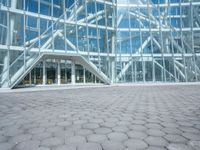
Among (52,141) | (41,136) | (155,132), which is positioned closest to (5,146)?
(41,136)

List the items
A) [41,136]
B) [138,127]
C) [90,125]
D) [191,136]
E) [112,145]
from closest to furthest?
[112,145]
[191,136]
[41,136]
[138,127]
[90,125]

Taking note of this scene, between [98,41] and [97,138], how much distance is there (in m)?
20.1

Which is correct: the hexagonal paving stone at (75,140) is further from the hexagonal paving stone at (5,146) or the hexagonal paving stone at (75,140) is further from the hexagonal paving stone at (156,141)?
the hexagonal paving stone at (156,141)

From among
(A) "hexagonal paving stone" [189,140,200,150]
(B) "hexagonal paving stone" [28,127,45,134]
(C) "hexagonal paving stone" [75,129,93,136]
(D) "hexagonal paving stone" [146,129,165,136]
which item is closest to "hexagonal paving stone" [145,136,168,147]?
(D) "hexagonal paving stone" [146,129,165,136]

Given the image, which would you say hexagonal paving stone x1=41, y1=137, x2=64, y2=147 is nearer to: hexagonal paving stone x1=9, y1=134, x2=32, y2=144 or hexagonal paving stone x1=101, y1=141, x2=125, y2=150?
hexagonal paving stone x1=9, y1=134, x2=32, y2=144

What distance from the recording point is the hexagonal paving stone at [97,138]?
3.06m

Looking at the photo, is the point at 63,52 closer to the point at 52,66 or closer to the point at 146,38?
the point at 52,66

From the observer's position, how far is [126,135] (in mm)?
3285

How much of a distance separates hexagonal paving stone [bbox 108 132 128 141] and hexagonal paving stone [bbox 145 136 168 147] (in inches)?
16.9

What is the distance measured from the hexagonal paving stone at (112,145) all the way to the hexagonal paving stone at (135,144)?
0.12 meters

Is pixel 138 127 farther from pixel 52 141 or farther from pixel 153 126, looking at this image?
pixel 52 141

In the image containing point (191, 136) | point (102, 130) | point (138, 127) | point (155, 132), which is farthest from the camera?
point (138, 127)

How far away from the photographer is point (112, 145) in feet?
9.25

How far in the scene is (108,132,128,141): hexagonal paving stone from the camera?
3.08 m
